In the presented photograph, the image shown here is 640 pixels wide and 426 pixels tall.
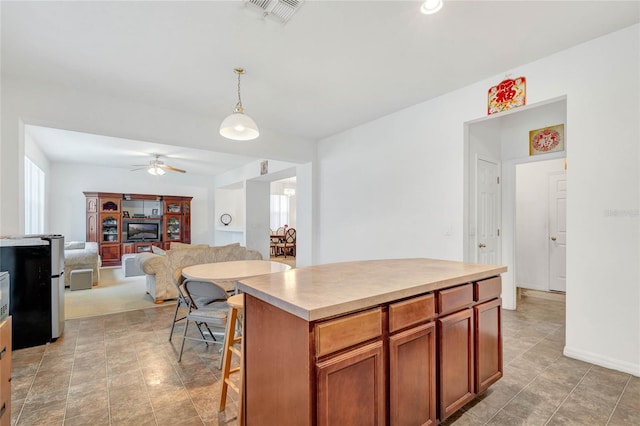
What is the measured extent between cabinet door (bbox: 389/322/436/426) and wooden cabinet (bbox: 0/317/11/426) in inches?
69.9

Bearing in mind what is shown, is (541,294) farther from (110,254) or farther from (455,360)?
(110,254)

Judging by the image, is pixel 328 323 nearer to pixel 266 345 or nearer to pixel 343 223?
pixel 266 345

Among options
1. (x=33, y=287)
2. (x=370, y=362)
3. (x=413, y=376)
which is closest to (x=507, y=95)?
(x=413, y=376)

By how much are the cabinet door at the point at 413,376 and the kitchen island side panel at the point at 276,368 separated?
460 millimetres

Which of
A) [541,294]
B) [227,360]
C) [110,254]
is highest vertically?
[227,360]

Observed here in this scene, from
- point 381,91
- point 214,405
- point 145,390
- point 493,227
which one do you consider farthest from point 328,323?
point 493,227

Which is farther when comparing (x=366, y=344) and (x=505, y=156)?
(x=505, y=156)

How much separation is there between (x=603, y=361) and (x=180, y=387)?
11.2 feet

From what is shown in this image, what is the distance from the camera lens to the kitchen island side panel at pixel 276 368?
45.7 inches

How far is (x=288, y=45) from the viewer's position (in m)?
2.62

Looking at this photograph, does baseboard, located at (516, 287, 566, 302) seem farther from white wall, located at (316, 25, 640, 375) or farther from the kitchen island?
the kitchen island

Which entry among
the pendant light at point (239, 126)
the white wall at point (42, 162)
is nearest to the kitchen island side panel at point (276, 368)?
the pendant light at point (239, 126)

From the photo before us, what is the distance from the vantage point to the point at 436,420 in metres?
1.63

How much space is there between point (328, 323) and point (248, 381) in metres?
0.71
